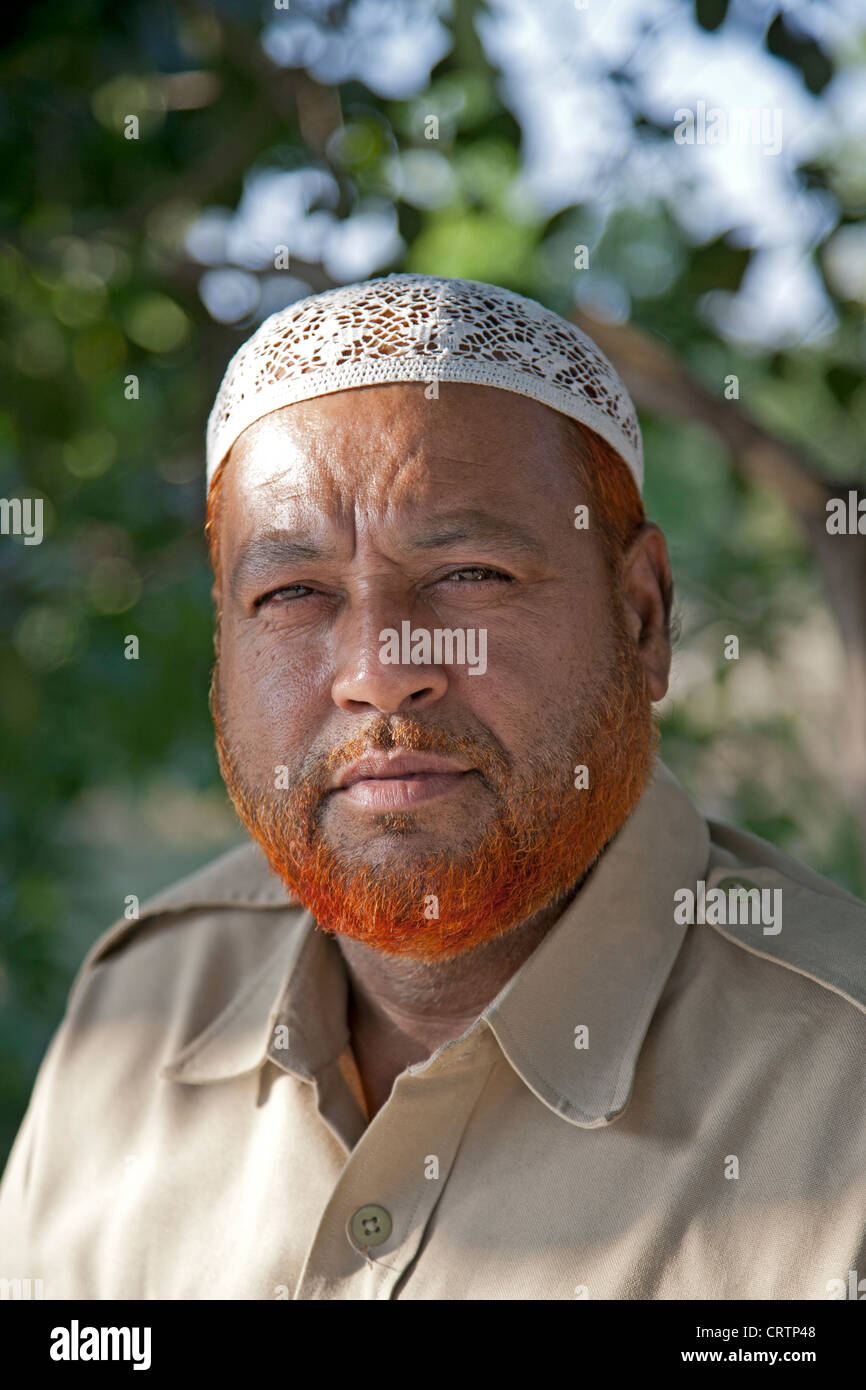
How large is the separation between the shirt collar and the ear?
16cm

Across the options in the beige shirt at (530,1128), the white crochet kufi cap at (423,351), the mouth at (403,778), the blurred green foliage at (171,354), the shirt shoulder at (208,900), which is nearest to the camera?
the beige shirt at (530,1128)

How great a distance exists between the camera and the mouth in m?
1.56

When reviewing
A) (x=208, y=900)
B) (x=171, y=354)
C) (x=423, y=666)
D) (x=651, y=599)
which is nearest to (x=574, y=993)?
(x=423, y=666)

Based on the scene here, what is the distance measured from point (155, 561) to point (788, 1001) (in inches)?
81.0

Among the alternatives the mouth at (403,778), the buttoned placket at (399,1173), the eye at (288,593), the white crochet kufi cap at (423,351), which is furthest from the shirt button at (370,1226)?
the white crochet kufi cap at (423,351)

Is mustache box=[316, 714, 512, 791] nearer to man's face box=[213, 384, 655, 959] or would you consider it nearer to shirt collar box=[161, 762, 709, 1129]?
man's face box=[213, 384, 655, 959]

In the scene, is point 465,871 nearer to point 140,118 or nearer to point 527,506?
point 527,506

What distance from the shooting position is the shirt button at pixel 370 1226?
158 centimetres

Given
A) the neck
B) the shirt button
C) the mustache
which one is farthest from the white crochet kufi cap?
the shirt button

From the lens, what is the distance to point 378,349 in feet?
5.49

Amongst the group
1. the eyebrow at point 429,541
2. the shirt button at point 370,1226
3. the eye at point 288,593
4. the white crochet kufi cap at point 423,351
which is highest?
the white crochet kufi cap at point 423,351

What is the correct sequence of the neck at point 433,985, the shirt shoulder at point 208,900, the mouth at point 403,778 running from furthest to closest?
the shirt shoulder at point 208,900 → the neck at point 433,985 → the mouth at point 403,778

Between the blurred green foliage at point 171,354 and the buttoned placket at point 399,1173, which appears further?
the blurred green foliage at point 171,354

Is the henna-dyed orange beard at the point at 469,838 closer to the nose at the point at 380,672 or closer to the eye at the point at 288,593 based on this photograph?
the nose at the point at 380,672
